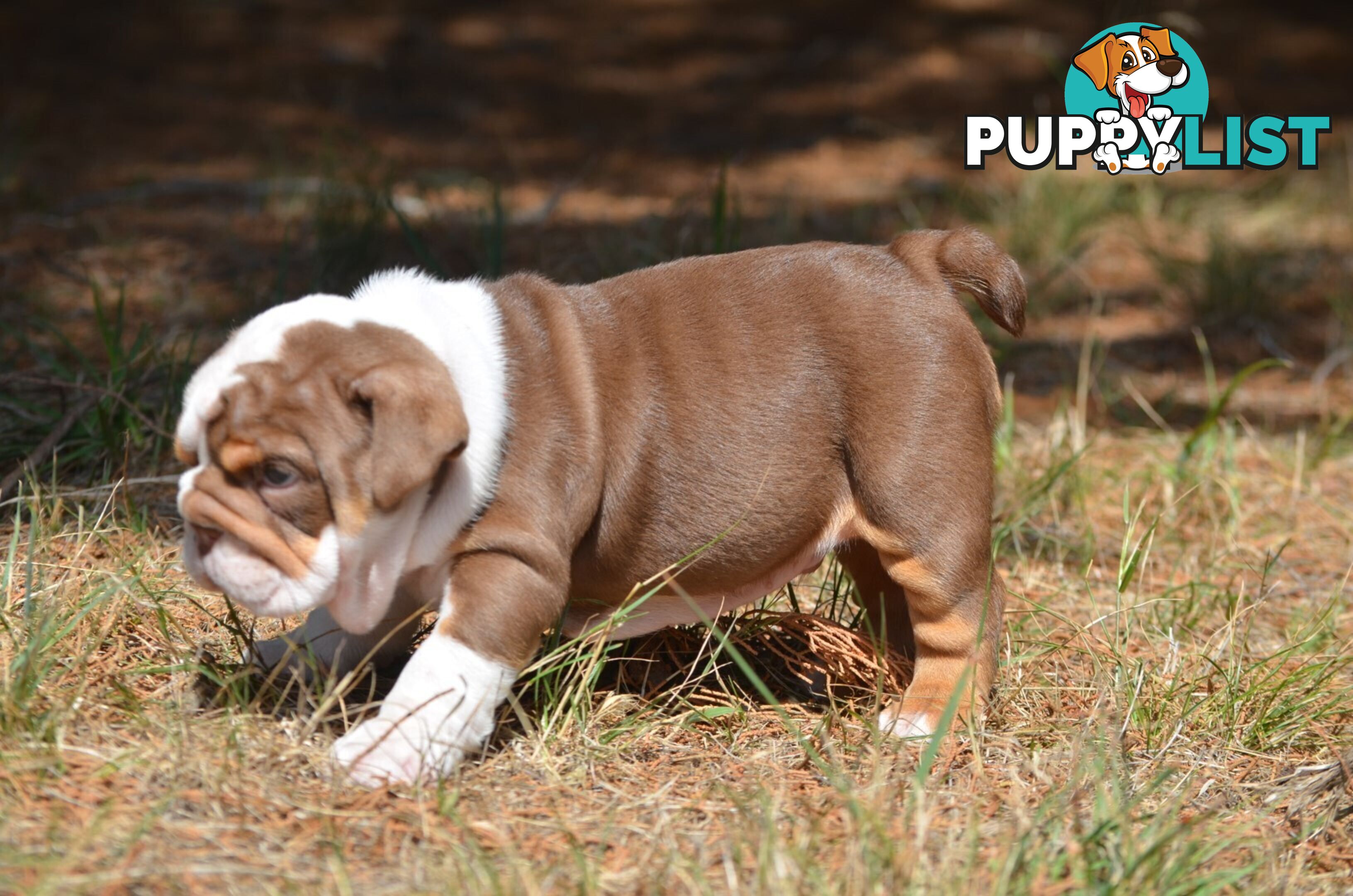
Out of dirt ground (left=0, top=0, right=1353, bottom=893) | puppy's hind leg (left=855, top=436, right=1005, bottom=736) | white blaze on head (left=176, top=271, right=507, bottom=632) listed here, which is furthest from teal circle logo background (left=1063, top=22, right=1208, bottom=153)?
white blaze on head (left=176, top=271, right=507, bottom=632)

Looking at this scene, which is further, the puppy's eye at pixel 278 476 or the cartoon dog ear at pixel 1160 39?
the cartoon dog ear at pixel 1160 39

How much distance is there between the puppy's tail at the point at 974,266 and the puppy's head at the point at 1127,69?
319 cm

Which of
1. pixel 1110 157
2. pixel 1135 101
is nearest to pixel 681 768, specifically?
pixel 1135 101

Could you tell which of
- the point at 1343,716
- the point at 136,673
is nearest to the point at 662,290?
the point at 136,673

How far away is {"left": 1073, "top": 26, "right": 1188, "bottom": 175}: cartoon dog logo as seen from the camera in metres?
6.51

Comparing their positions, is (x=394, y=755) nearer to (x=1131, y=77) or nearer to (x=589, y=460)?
(x=589, y=460)

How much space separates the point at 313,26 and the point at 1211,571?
28.1ft

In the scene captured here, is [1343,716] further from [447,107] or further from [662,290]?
[447,107]

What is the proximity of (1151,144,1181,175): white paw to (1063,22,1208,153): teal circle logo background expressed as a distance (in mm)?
94

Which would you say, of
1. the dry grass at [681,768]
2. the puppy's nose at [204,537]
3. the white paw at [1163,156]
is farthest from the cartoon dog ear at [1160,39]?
the puppy's nose at [204,537]

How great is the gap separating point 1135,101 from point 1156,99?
0.82 feet

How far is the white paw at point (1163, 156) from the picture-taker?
265 inches

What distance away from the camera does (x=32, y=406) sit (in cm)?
480

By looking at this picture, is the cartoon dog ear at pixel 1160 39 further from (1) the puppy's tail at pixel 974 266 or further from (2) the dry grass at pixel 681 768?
(1) the puppy's tail at pixel 974 266
